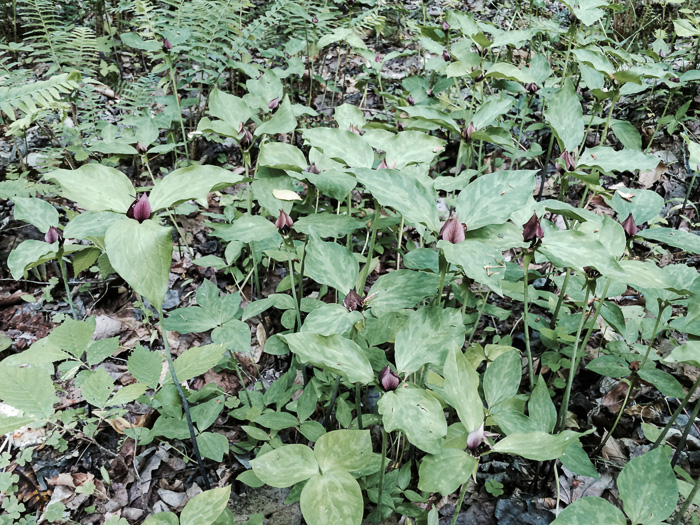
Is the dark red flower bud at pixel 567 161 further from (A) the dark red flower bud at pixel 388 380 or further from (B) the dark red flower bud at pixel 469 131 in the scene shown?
(A) the dark red flower bud at pixel 388 380

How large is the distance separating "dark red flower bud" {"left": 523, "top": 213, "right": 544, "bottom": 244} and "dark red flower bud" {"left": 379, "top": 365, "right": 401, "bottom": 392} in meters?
0.52

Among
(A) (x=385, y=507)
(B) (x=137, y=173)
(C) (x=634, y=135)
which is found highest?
(C) (x=634, y=135)

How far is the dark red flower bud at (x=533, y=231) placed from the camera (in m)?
1.19

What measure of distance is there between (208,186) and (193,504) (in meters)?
0.90

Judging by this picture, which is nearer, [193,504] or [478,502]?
[193,504]

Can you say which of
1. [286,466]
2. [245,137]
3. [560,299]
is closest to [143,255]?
[286,466]

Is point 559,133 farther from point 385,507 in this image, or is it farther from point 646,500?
point 385,507

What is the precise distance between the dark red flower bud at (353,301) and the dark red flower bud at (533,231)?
488 millimetres

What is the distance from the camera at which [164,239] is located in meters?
1.05

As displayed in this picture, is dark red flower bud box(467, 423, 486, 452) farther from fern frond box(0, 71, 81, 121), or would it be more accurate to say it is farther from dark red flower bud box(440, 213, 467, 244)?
fern frond box(0, 71, 81, 121)

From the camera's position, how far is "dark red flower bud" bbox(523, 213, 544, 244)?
1.19m

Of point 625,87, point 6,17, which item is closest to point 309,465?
point 625,87

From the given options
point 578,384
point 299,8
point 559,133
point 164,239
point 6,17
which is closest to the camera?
point 164,239

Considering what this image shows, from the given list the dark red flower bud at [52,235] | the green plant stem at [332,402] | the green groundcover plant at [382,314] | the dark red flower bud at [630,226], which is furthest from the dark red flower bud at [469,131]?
the dark red flower bud at [52,235]
